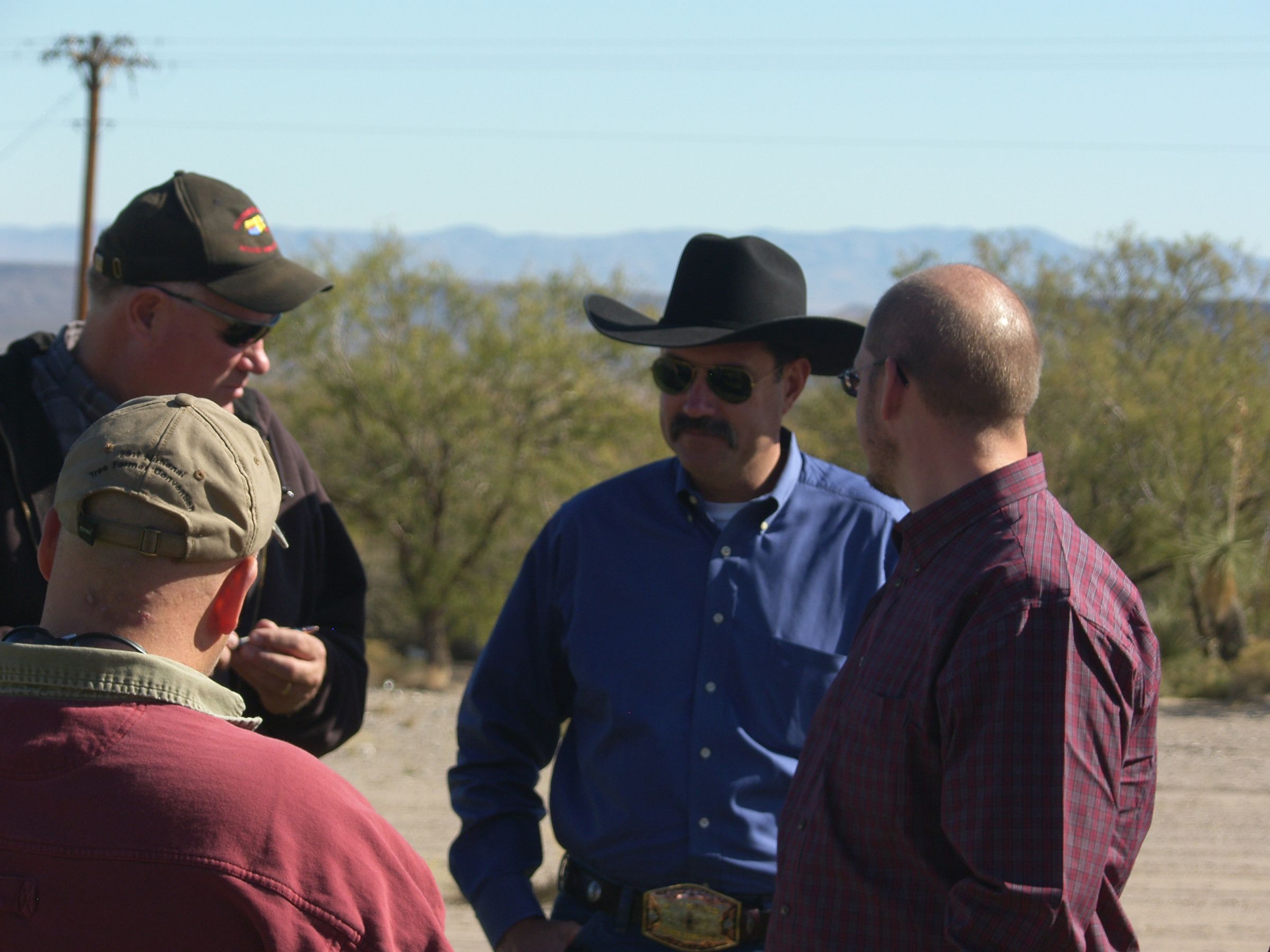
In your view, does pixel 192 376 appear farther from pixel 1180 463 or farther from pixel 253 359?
pixel 1180 463

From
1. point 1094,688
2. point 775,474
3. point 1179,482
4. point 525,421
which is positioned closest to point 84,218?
point 525,421

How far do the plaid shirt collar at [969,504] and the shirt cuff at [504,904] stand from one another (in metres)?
1.22

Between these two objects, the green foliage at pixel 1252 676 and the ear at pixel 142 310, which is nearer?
the ear at pixel 142 310

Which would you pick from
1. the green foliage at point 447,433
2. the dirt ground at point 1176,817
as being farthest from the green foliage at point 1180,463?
the green foliage at point 447,433

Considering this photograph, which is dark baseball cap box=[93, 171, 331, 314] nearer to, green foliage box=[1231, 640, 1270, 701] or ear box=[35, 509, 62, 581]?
ear box=[35, 509, 62, 581]

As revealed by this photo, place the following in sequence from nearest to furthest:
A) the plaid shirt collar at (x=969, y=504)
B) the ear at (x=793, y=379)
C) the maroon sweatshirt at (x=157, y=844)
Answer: the maroon sweatshirt at (x=157, y=844) < the plaid shirt collar at (x=969, y=504) < the ear at (x=793, y=379)

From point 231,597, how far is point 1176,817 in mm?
8798

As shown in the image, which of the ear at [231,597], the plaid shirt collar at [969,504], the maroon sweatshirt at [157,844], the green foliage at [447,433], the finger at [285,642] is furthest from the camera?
the green foliage at [447,433]

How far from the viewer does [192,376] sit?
9.21ft

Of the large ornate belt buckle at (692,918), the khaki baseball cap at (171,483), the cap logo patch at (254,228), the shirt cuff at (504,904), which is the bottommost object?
the shirt cuff at (504,904)

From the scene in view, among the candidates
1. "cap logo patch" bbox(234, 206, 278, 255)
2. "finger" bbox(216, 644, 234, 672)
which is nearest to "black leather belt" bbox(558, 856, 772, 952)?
"finger" bbox(216, 644, 234, 672)

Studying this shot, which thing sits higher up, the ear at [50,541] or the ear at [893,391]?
the ear at [893,391]

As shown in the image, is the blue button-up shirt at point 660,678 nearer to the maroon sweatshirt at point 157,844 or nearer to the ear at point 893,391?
the ear at point 893,391

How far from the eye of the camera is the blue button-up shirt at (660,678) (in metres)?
2.58
